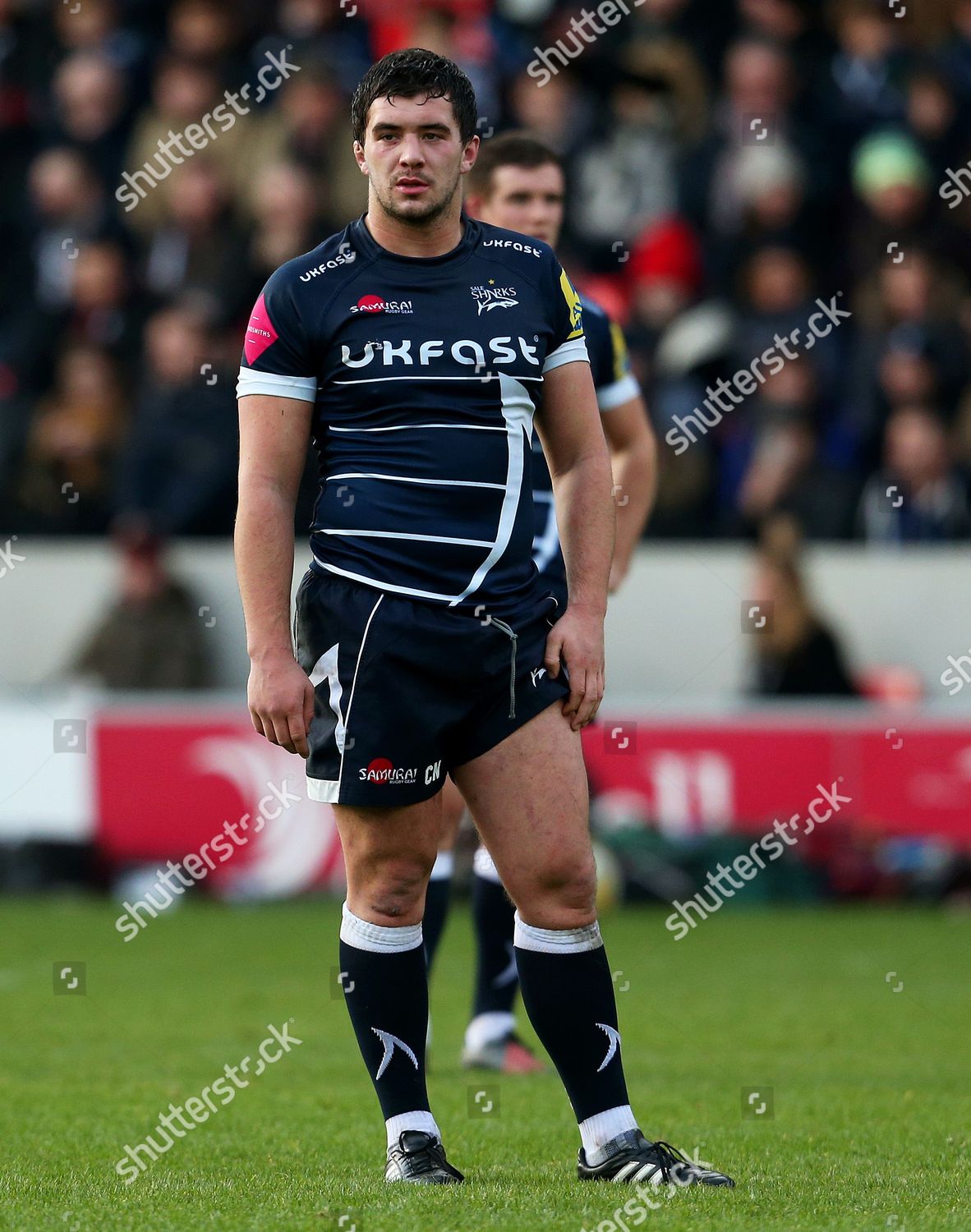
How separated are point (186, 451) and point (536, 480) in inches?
254

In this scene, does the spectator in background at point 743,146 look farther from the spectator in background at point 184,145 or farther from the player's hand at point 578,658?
the player's hand at point 578,658

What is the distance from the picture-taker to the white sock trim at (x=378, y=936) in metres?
4.46

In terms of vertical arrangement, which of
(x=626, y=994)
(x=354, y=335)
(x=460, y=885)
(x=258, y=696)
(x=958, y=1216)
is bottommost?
(x=460, y=885)

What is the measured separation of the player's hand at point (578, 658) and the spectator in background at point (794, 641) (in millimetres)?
6925

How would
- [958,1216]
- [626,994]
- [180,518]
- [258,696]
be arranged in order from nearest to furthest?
[958,1216] < [258,696] < [626,994] < [180,518]

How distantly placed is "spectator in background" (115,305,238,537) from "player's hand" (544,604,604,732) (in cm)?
784

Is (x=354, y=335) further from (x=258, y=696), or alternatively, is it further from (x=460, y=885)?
(x=460, y=885)

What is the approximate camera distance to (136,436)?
484 inches

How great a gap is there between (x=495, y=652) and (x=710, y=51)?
11.1 m

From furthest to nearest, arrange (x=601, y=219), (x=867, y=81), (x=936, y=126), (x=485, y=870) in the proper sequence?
(x=867, y=81) → (x=601, y=219) → (x=936, y=126) → (x=485, y=870)

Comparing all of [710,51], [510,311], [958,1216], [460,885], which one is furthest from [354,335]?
[710,51]

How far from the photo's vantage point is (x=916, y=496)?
1174 cm

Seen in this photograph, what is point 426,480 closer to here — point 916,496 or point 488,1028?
point 488,1028

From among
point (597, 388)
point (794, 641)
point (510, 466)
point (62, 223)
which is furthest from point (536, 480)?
point (62, 223)
